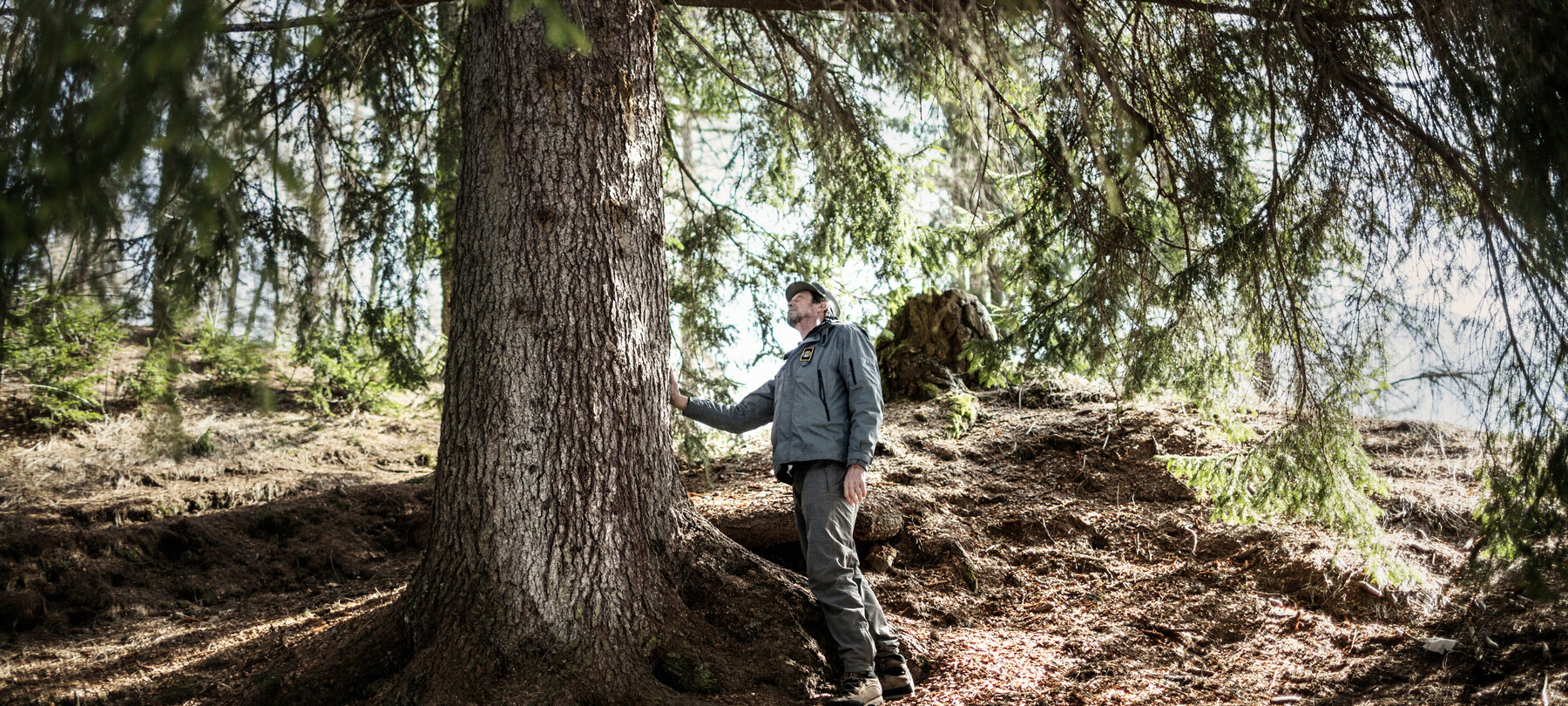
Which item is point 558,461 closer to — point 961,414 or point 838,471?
point 838,471

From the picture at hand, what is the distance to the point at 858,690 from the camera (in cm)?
397

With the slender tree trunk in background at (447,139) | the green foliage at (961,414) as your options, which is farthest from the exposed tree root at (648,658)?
the green foliage at (961,414)

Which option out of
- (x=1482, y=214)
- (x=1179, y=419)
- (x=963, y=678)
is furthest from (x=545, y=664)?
(x=1179, y=419)

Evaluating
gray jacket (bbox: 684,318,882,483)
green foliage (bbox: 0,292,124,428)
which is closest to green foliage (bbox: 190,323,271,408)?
green foliage (bbox: 0,292,124,428)

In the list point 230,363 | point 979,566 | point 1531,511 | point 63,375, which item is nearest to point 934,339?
point 979,566

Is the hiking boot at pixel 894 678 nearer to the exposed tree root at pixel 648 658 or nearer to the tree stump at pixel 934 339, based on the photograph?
the exposed tree root at pixel 648 658

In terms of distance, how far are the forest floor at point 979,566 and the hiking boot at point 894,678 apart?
117 millimetres

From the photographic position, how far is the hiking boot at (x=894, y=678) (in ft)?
13.7

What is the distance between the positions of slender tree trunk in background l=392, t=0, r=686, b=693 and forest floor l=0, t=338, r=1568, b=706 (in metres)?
0.87

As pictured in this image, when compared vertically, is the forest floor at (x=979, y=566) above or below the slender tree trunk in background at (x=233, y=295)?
below

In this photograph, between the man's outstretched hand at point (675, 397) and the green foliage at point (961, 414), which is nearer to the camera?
the man's outstretched hand at point (675, 397)

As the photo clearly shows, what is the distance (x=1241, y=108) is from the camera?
17.0 ft

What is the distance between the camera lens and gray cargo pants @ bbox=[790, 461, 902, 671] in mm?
4105

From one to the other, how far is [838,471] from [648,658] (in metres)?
1.26
